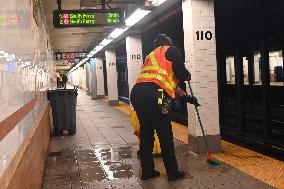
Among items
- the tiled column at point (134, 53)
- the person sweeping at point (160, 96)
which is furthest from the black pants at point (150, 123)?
the tiled column at point (134, 53)

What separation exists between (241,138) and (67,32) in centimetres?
1049

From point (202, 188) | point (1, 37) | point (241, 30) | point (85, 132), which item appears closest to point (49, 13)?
point (85, 132)

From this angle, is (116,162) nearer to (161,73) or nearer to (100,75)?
(161,73)

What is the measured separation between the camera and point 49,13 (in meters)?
11.1

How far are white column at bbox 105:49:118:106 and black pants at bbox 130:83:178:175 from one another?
45.5 ft

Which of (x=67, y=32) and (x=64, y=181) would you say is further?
(x=67, y=32)

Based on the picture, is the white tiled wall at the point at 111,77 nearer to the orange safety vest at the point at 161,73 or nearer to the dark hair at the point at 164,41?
the dark hair at the point at 164,41

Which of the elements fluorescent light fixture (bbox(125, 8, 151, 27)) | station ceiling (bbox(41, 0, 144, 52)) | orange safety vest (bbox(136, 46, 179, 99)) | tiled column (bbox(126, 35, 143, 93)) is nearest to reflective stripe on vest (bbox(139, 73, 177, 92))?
orange safety vest (bbox(136, 46, 179, 99))

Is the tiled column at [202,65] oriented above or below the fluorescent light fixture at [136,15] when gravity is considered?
below

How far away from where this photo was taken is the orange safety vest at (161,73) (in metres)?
4.79

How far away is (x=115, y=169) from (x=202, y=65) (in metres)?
2.52

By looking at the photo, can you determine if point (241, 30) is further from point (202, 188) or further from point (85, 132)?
point (85, 132)

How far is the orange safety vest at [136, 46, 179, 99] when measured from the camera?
479 centimetres

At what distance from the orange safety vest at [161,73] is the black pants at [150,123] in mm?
97
